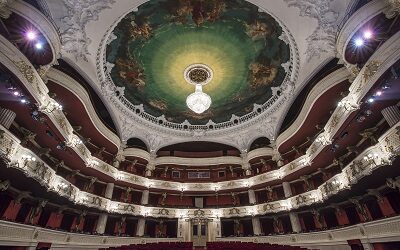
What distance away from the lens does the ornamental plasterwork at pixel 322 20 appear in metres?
11.5

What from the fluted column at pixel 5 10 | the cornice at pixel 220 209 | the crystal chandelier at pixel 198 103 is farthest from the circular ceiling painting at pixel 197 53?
the cornice at pixel 220 209

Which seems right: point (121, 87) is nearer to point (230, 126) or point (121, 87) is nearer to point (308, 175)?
point (230, 126)

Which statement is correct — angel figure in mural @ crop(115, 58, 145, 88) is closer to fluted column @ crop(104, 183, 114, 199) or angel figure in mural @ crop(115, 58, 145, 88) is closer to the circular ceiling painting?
the circular ceiling painting

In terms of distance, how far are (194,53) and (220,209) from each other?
1399 centimetres

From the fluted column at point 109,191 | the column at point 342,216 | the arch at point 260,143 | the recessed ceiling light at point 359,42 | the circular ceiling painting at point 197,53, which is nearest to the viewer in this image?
the recessed ceiling light at point 359,42

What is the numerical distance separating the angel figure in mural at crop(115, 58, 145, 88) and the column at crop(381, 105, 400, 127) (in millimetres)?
15266

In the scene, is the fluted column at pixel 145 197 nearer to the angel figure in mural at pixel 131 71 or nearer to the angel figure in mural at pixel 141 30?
the angel figure in mural at pixel 131 71

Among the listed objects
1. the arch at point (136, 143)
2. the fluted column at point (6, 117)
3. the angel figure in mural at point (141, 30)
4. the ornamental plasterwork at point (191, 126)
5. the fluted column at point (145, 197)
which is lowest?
the fluted column at point (145, 197)

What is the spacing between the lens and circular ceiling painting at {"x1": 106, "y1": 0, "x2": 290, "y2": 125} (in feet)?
45.5

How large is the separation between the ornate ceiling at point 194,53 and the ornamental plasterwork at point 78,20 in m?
0.05

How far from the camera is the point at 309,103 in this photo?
Answer: 14.9 meters

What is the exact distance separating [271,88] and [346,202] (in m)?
9.72

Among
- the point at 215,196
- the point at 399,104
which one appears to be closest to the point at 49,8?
the point at 399,104

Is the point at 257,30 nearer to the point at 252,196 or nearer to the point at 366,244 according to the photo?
the point at 366,244
